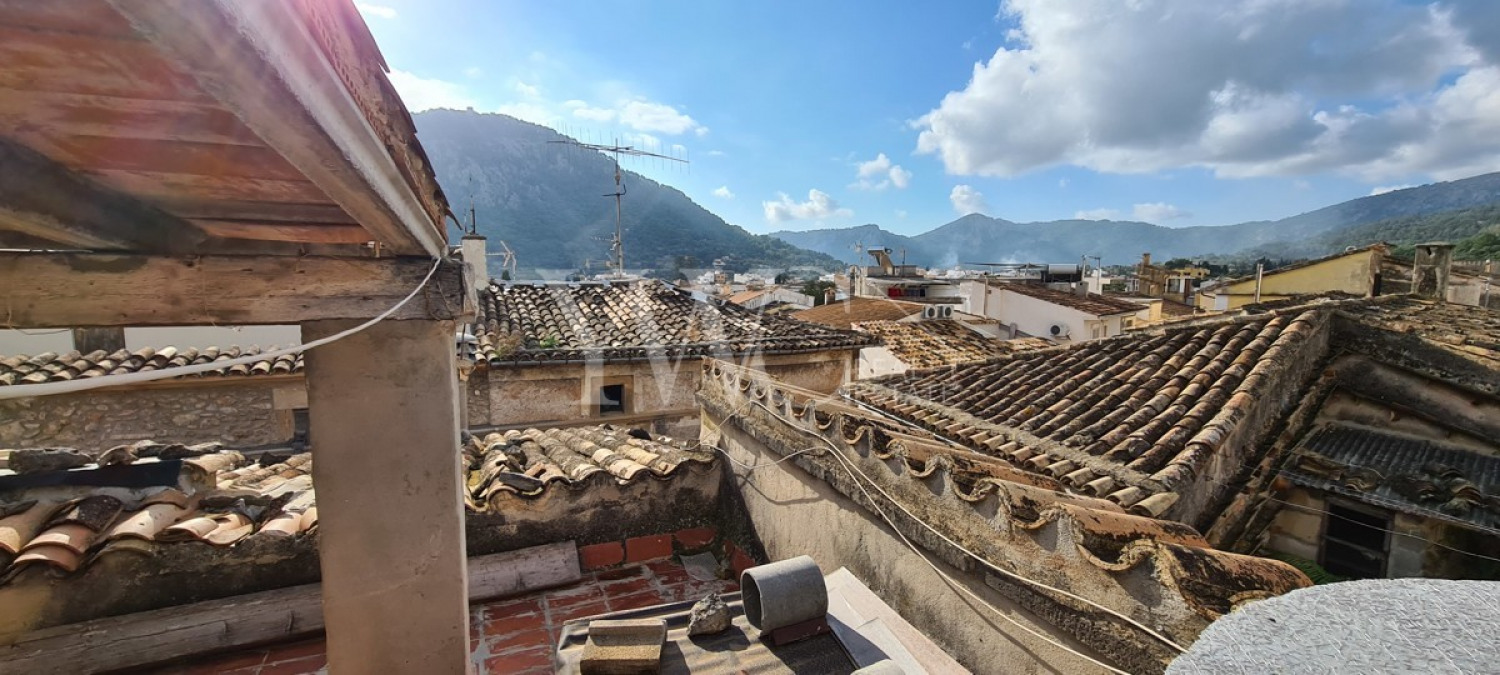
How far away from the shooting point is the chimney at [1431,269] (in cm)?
1191

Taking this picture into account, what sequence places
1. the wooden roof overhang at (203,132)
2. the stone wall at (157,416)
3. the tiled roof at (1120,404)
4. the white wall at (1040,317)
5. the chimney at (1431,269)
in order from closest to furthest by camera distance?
the wooden roof overhang at (203,132), the tiled roof at (1120,404), the stone wall at (157,416), the chimney at (1431,269), the white wall at (1040,317)

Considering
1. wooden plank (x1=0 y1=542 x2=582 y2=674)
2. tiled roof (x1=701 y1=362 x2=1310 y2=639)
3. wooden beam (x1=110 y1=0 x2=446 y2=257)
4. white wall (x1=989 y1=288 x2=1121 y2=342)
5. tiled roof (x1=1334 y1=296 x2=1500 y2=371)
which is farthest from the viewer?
white wall (x1=989 y1=288 x2=1121 y2=342)

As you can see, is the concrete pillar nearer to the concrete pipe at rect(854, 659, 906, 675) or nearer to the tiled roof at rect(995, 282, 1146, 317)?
the concrete pipe at rect(854, 659, 906, 675)

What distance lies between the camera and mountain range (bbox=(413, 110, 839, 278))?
283 ft

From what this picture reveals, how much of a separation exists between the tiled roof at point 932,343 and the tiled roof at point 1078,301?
209 inches

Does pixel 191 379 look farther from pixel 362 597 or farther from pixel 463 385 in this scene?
pixel 362 597

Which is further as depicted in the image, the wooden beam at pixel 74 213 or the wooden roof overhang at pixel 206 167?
the wooden beam at pixel 74 213

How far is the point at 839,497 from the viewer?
3902 millimetres

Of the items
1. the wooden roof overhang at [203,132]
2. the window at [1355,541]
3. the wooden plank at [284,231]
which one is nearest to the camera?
the wooden roof overhang at [203,132]

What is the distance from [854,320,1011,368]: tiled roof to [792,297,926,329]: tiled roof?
2.28 metres

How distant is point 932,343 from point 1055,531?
13.8 metres

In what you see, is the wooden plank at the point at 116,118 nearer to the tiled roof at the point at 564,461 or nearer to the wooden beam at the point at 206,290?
the wooden beam at the point at 206,290

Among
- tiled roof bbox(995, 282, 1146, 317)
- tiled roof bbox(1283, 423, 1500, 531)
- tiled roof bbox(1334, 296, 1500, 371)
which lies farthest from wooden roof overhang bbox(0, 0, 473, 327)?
tiled roof bbox(995, 282, 1146, 317)

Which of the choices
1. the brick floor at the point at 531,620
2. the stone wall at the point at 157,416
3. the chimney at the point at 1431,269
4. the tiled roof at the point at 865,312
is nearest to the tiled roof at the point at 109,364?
the stone wall at the point at 157,416
